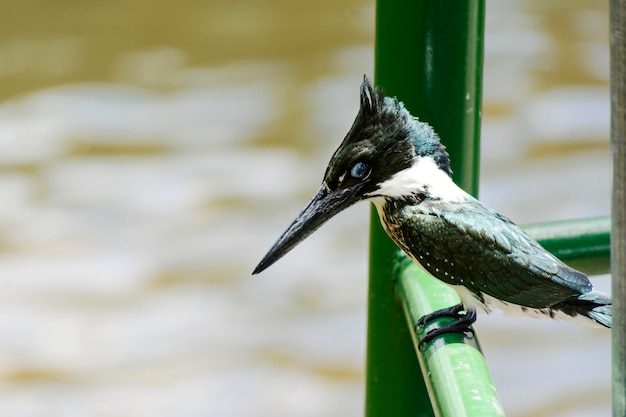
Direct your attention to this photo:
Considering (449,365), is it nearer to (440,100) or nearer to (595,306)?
(595,306)

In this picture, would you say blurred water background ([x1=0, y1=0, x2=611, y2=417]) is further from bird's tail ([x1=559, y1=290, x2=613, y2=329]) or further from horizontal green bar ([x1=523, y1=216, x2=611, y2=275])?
bird's tail ([x1=559, y1=290, x2=613, y2=329])

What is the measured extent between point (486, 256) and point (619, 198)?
38 centimetres

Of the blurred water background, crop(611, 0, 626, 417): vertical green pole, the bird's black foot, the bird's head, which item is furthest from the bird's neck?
the blurred water background

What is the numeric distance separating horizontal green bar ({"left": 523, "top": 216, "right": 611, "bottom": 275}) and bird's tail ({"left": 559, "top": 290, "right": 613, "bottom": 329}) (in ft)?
0.55

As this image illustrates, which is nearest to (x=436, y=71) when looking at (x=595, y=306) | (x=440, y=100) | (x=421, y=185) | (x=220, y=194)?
(x=440, y=100)

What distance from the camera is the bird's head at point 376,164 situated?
0.92m

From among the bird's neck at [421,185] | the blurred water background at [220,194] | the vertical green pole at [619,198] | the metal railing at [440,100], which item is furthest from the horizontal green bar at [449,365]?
the blurred water background at [220,194]

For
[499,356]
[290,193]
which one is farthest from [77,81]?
[499,356]

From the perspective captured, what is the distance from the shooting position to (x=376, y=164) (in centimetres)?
94

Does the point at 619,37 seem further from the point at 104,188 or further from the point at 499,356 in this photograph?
the point at 104,188

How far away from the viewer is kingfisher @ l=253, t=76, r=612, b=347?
0.91m

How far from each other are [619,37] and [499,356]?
1877 millimetres

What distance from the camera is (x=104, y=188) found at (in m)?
3.03

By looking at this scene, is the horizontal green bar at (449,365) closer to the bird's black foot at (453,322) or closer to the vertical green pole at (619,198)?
the bird's black foot at (453,322)
